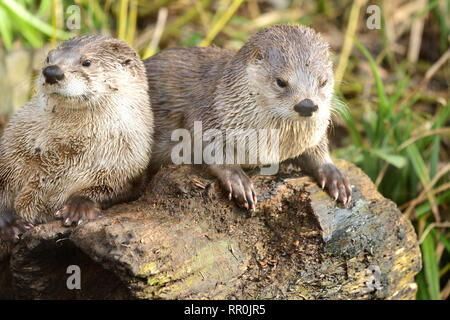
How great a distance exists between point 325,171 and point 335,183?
83 millimetres

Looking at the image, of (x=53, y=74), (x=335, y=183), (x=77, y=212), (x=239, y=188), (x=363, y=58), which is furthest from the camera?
(x=363, y=58)

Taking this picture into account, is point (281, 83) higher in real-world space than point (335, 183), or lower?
higher

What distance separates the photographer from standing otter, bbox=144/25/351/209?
220 centimetres

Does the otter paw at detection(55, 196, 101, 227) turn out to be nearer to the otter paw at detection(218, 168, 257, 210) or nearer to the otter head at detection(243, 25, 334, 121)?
the otter paw at detection(218, 168, 257, 210)

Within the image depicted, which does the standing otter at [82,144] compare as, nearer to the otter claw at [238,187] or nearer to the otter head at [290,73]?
the otter claw at [238,187]

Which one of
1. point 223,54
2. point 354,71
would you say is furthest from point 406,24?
point 223,54

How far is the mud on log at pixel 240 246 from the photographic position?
2.05 m

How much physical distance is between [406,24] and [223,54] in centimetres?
239

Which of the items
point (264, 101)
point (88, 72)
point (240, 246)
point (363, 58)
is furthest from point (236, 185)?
point (363, 58)

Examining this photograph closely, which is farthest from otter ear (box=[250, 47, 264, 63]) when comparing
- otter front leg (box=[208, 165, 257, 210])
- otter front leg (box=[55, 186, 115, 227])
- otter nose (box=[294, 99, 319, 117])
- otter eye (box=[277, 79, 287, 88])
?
otter front leg (box=[55, 186, 115, 227])

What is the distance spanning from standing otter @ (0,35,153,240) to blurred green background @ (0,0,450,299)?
21.5 inches

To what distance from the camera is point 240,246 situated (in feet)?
7.27

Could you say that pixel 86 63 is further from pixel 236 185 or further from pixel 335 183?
Result: pixel 335 183

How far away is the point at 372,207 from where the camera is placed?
242cm
